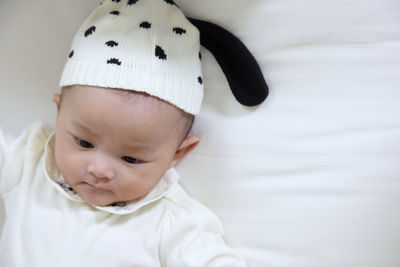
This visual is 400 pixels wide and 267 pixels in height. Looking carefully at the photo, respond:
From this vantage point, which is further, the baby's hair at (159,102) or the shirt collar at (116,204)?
the shirt collar at (116,204)

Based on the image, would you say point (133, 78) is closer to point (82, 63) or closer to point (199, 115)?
point (82, 63)

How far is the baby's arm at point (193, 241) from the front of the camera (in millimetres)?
949

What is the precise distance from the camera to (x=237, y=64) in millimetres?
954

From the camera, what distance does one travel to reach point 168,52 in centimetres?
91

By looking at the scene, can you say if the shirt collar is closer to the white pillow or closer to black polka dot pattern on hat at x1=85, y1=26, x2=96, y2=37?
the white pillow

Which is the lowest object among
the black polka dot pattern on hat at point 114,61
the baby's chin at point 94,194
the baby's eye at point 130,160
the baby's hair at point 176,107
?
the baby's chin at point 94,194

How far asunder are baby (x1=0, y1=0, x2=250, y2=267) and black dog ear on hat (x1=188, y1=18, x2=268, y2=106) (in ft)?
0.13

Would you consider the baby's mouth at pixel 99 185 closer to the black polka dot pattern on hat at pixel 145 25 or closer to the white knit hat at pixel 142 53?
the white knit hat at pixel 142 53

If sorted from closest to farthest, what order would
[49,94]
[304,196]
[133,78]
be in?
[133,78], [304,196], [49,94]

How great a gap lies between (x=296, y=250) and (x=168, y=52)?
52 centimetres

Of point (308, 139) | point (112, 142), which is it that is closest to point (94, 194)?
point (112, 142)

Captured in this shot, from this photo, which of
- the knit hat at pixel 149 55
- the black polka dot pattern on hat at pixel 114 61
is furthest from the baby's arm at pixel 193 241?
the black polka dot pattern on hat at pixel 114 61

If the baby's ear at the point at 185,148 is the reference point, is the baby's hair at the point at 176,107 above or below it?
above

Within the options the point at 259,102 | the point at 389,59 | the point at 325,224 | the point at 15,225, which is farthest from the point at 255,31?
the point at 15,225
